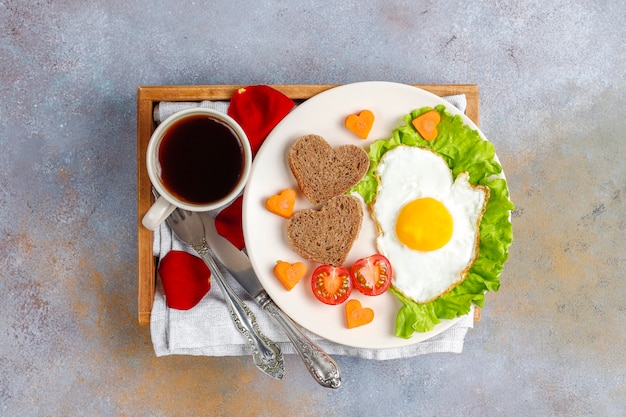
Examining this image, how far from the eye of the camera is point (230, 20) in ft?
7.75

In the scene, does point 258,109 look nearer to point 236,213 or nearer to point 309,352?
point 236,213

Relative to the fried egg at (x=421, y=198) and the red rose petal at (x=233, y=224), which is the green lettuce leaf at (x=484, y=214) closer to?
the fried egg at (x=421, y=198)

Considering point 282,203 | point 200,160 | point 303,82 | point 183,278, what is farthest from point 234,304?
point 303,82

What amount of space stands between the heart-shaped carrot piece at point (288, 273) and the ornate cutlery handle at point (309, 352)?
0.14 metres

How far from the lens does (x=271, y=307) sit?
2.11m

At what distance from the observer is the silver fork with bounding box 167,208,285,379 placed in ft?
6.86

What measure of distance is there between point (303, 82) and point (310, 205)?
589 millimetres

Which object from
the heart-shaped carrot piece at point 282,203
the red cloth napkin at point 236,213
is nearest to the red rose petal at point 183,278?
the red cloth napkin at point 236,213

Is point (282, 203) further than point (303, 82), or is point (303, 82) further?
point (303, 82)

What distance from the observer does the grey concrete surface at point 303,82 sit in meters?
2.34

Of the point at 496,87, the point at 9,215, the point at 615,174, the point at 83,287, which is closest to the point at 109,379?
the point at 83,287

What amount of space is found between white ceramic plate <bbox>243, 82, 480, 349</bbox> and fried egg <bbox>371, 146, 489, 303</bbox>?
72 mm

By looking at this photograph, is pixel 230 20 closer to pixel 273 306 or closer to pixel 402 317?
pixel 273 306

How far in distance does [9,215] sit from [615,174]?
257cm
